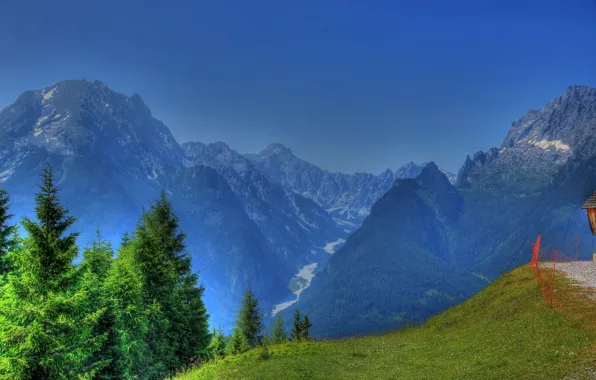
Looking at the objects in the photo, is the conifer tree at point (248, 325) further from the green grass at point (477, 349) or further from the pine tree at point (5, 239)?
the pine tree at point (5, 239)

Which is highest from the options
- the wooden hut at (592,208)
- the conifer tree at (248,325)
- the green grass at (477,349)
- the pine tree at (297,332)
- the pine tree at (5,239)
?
the pine tree at (5,239)

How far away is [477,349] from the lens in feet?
82.6

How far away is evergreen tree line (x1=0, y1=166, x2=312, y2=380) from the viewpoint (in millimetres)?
22984

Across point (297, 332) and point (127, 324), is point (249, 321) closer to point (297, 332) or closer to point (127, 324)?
point (297, 332)

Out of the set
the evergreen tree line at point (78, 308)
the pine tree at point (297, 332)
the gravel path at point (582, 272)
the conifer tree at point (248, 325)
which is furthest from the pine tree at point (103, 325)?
the conifer tree at point (248, 325)

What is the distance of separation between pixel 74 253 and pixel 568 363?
29704 millimetres

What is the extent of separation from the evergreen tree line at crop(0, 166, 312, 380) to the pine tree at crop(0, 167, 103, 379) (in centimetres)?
5

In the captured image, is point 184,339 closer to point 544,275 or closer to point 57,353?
point 57,353

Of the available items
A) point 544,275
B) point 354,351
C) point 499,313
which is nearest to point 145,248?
point 354,351

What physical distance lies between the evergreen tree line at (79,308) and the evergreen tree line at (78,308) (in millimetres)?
56

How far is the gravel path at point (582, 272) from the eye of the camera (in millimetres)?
31144

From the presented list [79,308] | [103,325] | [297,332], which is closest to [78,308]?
[79,308]

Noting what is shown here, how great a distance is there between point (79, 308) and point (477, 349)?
87.6 feet

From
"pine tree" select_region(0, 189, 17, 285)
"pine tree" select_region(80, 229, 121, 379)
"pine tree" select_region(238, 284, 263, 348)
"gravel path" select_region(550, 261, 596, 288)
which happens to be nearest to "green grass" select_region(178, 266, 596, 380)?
"gravel path" select_region(550, 261, 596, 288)
